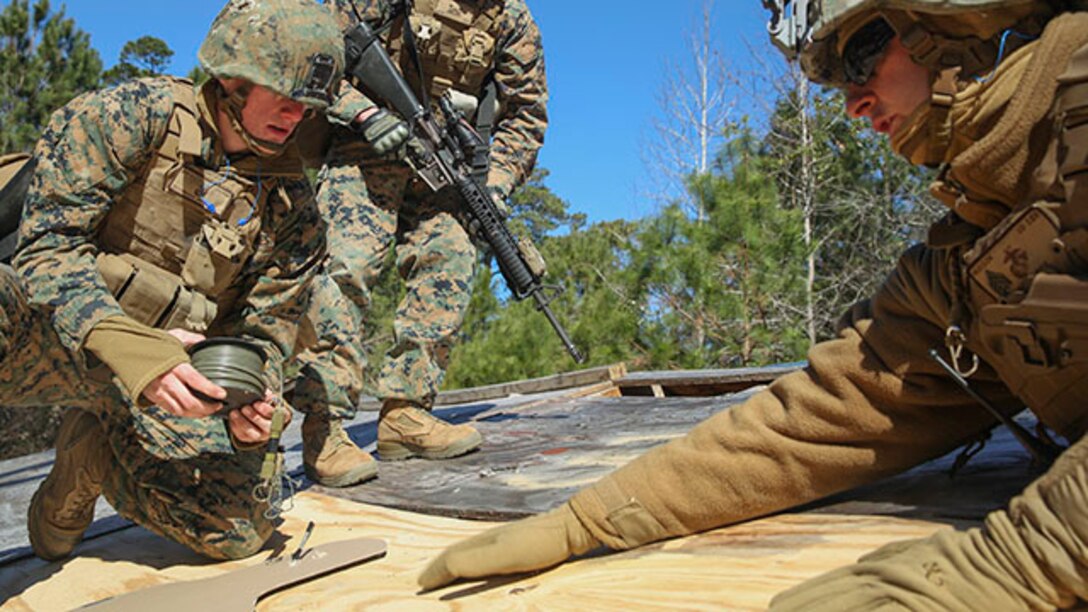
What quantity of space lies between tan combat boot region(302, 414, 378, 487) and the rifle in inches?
42.9

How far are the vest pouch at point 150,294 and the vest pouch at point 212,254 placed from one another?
41mm

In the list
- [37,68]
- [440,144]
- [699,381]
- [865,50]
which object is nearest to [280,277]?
[440,144]

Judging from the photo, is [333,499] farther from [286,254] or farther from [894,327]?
[894,327]

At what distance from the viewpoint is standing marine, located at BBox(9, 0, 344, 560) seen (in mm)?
2168

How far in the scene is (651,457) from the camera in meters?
1.79

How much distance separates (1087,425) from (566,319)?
7.89 meters

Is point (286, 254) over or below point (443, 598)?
over

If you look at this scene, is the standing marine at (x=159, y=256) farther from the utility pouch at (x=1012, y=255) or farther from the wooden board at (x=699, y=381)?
the wooden board at (x=699, y=381)

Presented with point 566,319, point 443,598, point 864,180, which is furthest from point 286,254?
point 864,180

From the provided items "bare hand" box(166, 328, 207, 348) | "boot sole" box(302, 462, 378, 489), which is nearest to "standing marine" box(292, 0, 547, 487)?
"boot sole" box(302, 462, 378, 489)

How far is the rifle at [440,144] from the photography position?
351 cm

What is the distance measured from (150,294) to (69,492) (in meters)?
0.56

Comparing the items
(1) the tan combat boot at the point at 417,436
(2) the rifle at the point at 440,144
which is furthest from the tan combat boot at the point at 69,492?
(2) the rifle at the point at 440,144

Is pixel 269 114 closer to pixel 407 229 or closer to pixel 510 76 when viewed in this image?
pixel 407 229
